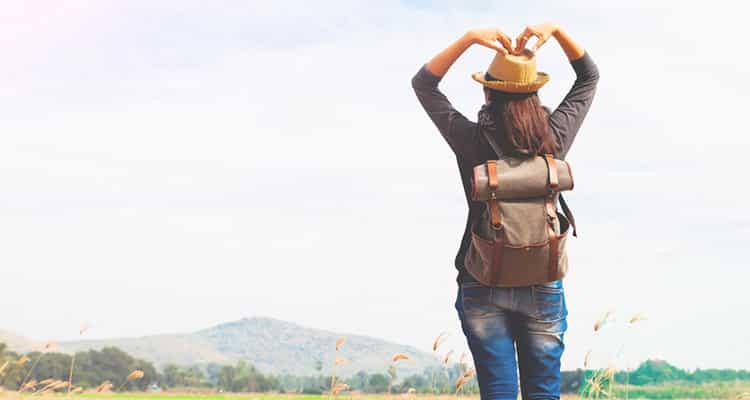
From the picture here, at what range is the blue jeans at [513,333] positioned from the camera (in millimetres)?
4188

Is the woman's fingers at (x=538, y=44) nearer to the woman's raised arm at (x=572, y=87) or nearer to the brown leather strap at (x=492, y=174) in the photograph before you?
the woman's raised arm at (x=572, y=87)

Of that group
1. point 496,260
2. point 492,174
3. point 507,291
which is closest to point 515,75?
point 492,174

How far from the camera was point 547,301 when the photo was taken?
4.22 m

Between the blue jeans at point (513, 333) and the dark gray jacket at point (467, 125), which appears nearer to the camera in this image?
the blue jeans at point (513, 333)

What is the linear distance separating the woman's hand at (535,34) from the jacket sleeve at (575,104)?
1.12 ft

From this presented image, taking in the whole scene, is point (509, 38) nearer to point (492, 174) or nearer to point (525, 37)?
point (525, 37)

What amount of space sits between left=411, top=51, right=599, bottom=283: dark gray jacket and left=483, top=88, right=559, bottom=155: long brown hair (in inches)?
3.8

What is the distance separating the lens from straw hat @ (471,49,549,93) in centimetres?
423

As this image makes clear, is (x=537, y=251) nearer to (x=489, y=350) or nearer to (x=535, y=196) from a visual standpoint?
(x=535, y=196)

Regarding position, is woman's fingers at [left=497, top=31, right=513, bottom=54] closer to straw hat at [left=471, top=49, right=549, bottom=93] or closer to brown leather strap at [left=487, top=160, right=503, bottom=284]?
straw hat at [left=471, top=49, right=549, bottom=93]

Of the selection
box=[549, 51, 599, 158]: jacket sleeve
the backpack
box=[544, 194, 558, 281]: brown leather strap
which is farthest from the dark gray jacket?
box=[544, 194, 558, 281]: brown leather strap

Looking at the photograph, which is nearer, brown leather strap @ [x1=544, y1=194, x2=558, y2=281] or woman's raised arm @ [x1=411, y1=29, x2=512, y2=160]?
brown leather strap @ [x1=544, y1=194, x2=558, y2=281]

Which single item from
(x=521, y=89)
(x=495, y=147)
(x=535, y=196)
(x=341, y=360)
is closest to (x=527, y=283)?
(x=535, y=196)

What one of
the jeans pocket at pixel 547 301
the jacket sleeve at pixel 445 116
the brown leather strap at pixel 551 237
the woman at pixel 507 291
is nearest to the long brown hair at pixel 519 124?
the woman at pixel 507 291
